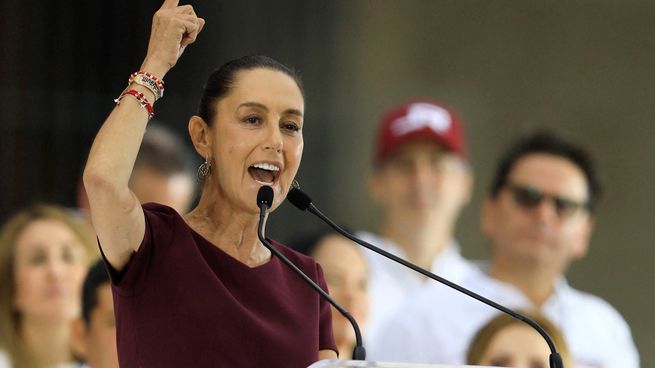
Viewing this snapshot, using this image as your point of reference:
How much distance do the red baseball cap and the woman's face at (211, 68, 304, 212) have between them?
303cm

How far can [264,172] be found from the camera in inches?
103

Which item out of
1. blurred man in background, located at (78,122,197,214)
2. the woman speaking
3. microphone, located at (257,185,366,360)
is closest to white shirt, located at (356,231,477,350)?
blurred man in background, located at (78,122,197,214)

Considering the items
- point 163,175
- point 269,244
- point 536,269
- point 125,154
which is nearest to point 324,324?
point 269,244

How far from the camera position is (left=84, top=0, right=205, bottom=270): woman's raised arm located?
2.39m

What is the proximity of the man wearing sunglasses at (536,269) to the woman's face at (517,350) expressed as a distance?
60 centimetres

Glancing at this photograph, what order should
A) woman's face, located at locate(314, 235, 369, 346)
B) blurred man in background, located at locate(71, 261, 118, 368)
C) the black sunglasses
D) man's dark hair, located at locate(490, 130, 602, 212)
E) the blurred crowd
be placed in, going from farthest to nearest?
man's dark hair, located at locate(490, 130, 602, 212) → the black sunglasses → woman's face, located at locate(314, 235, 369, 346) → the blurred crowd → blurred man in background, located at locate(71, 261, 118, 368)

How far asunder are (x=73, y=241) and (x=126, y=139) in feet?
7.88

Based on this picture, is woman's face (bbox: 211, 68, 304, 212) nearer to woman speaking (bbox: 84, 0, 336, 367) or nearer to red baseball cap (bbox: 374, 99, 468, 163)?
woman speaking (bbox: 84, 0, 336, 367)

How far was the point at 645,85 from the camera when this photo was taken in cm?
852

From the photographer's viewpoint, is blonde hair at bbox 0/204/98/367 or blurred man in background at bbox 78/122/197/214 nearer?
blonde hair at bbox 0/204/98/367

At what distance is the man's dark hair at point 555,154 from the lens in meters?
5.31

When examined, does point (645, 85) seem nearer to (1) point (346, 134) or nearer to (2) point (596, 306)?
(1) point (346, 134)

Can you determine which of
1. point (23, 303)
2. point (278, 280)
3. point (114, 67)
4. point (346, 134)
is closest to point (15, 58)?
point (114, 67)

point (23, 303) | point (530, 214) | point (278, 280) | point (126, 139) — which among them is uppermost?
point (126, 139)
